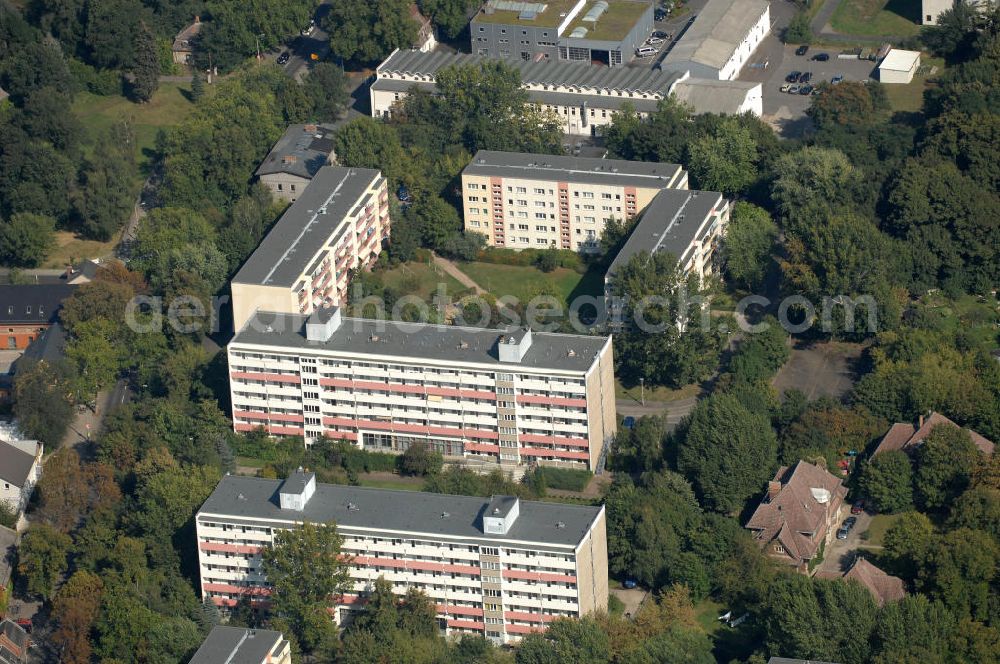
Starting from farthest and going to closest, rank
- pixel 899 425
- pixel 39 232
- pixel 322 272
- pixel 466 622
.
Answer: pixel 39 232 < pixel 322 272 < pixel 899 425 < pixel 466 622

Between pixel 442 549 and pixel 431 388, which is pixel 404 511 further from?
pixel 431 388

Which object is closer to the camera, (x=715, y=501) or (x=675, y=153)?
(x=715, y=501)

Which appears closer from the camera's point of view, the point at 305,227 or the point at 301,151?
the point at 305,227

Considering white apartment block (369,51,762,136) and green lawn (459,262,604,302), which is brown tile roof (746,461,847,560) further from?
white apartment block (369,51,762,136)

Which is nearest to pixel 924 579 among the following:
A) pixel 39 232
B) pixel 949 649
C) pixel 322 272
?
pixel 949 649

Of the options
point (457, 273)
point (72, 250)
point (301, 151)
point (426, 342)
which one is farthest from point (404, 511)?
point (72, 250)

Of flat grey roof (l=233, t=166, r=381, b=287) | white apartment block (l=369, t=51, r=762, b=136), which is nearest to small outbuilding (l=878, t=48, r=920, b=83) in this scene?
white apartment block (l=369, t=51, r=762, b=136)

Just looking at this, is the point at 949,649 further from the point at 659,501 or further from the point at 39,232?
the point at 39,232

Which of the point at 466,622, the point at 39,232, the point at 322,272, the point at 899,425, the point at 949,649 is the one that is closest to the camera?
the point at 949,649
